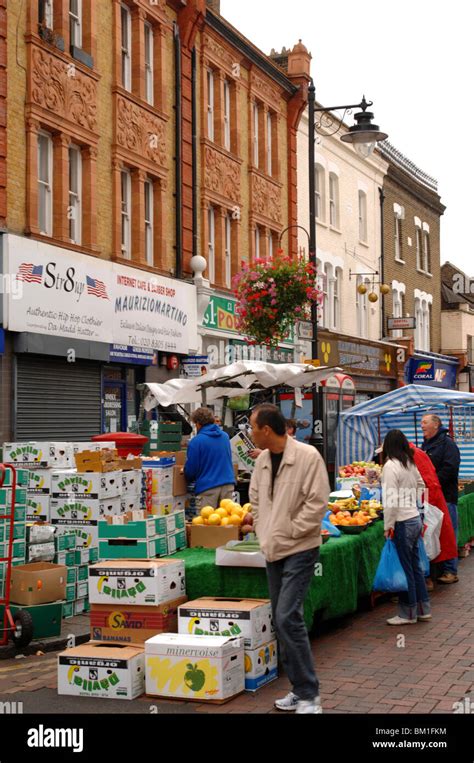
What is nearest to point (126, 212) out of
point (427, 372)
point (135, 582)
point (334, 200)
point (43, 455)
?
point (43, 455)

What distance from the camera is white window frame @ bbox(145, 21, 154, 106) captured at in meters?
21.0

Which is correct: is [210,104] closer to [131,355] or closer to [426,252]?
[131,355]

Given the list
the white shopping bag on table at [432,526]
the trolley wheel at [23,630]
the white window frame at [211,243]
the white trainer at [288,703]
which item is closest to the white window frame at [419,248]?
the white window frame at [211,243]

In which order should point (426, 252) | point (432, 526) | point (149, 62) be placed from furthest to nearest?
point (426, 252) < point (149, 62) < point (432, 526)

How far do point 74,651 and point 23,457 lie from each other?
3.98 m

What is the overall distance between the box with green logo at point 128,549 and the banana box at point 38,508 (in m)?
2.06

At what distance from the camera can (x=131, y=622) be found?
7.89 meters

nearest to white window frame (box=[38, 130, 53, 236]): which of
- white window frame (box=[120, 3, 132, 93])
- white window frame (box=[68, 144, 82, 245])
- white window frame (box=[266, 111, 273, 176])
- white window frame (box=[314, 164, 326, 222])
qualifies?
white window frame (box=[68, 144, 82, 245])

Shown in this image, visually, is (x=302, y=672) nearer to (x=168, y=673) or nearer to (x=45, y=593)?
(x=168, y=673)

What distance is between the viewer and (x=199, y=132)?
75.3 feet

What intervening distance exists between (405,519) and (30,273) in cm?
882

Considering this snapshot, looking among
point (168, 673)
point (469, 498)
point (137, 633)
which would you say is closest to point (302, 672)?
point (168, 673)

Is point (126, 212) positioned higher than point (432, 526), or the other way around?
point (126, 212)
